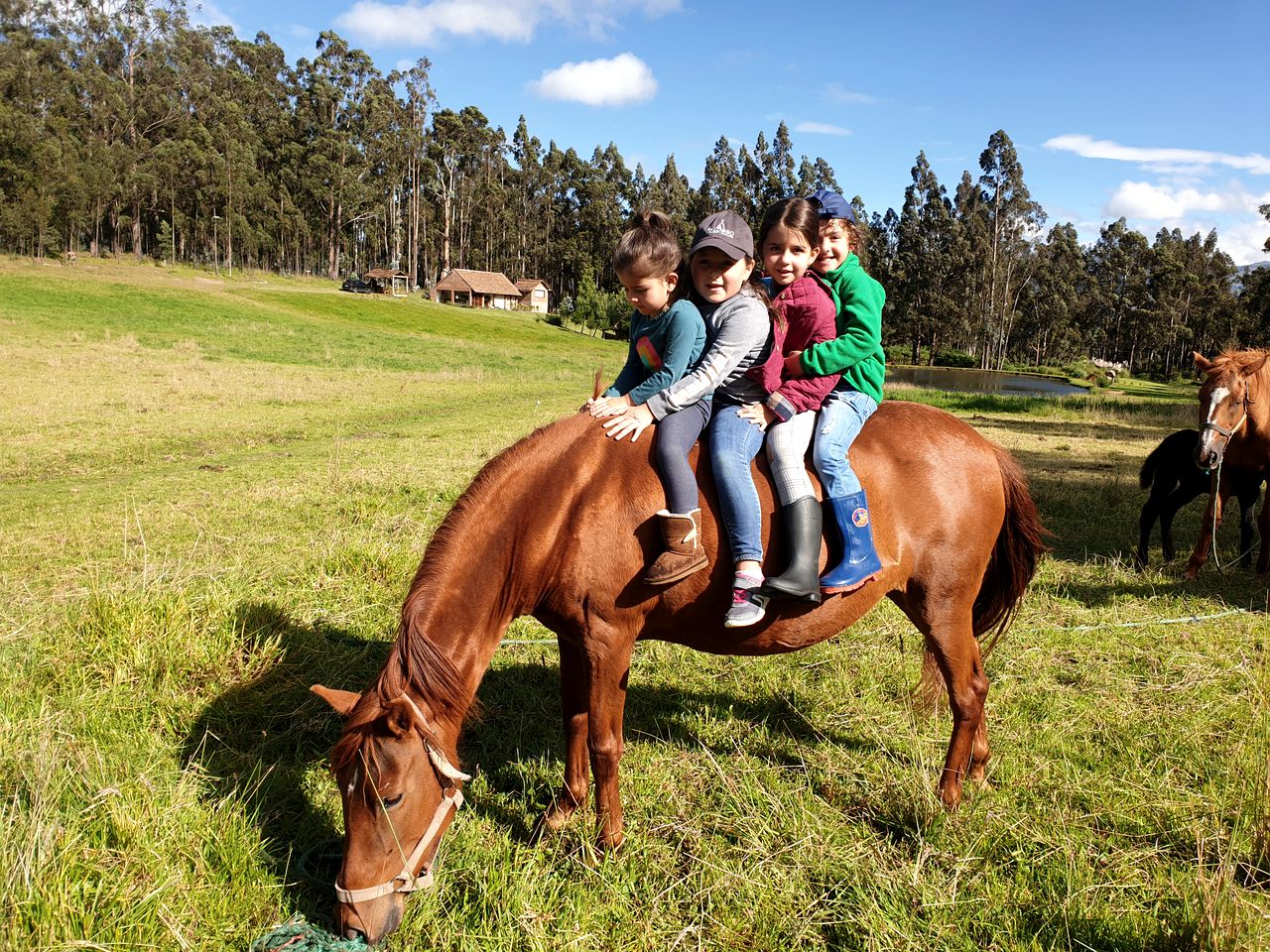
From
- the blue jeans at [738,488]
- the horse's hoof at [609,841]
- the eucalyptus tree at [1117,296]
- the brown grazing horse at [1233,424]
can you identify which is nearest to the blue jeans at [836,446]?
the blue jeans at [738,488]

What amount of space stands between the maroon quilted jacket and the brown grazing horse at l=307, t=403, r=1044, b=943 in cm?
41

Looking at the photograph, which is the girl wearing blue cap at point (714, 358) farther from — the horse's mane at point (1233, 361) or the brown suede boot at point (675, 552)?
the horse's mane at point (1233, 361)

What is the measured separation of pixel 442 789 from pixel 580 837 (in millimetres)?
874

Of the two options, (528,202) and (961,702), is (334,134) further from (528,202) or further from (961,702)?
(961,702)

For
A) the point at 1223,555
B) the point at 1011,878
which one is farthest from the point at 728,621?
the point at 1223,555

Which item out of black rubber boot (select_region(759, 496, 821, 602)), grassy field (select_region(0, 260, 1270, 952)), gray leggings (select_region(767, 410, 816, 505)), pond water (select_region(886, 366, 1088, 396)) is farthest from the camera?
pond water (select_region(886, 366, 1088, 396))

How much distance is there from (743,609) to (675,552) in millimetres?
420

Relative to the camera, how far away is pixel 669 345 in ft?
11.0

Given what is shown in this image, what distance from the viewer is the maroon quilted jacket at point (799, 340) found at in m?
3.43

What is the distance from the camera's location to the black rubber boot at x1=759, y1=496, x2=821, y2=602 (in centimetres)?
317

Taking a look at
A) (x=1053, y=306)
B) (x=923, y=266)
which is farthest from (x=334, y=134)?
(x=1053, y=306)

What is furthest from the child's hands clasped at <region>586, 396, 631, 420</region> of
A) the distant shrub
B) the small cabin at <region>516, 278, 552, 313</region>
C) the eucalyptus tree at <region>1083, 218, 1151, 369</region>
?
the eucalyptus tree at <region>1083, 218, 1151, 369</region>

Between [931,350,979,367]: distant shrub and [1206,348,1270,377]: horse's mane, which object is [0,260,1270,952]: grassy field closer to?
[1206,348,1270,377]: horse's mane

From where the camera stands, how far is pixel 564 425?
11.2ft
